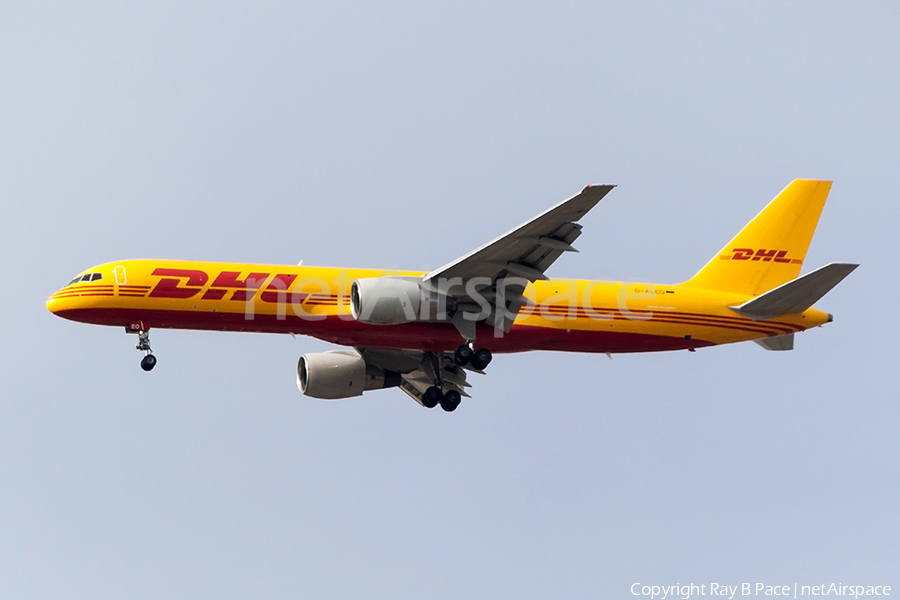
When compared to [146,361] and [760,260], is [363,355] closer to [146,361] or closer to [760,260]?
[146,361]

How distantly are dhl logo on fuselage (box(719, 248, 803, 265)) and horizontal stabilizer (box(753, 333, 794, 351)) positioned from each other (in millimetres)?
2829

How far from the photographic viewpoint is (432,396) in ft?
146

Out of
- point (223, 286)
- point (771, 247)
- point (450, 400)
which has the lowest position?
point (450, 400)

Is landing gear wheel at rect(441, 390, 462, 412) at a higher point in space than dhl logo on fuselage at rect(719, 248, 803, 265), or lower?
lower

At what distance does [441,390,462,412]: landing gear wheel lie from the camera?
146 ft

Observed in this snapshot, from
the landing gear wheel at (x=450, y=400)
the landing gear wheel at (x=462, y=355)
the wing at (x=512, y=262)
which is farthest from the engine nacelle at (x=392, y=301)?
the landing gear wheel at (x=450, y=400)

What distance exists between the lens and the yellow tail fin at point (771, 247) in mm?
43250

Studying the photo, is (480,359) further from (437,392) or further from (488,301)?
(437,392)

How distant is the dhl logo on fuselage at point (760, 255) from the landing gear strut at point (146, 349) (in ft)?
64.3

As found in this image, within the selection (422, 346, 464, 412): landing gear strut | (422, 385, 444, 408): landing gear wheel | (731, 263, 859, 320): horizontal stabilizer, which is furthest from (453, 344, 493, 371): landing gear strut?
(731, 263, 859, 320): horizontal stabilizer

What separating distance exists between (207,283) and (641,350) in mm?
14663

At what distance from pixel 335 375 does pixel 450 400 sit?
423 centimetres

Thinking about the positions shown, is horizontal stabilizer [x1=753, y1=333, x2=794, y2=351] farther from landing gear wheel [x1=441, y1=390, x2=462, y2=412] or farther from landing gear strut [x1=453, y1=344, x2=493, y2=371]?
landing gear wheel [x1=441, y1=390, x2=462, y2=412]

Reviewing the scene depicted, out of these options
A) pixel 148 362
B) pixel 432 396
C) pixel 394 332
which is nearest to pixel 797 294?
pixel 432 396
